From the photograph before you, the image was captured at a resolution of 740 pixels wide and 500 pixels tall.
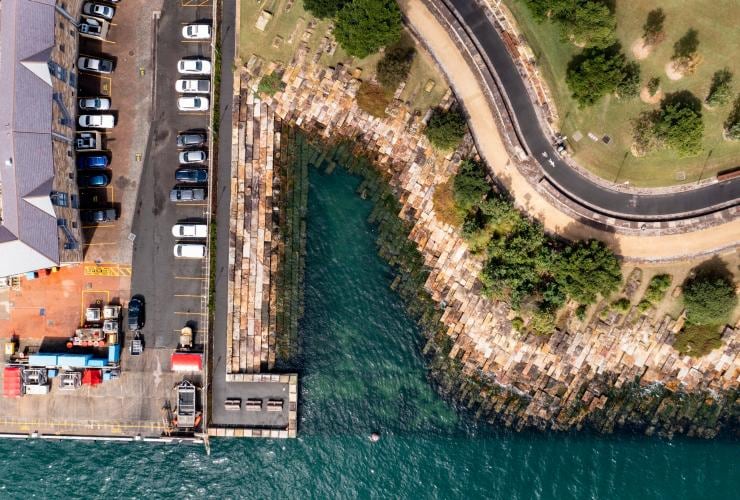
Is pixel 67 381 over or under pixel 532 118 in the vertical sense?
under

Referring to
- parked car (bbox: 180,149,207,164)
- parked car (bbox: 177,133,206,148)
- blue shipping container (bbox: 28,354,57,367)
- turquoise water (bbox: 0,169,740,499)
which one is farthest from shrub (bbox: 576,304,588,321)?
blue shipping container (bbox: 28,354,57,367)

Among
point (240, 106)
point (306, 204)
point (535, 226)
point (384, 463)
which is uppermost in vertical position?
point (240, 106)

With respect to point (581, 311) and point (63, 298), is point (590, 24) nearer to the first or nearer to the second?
point (581, 311)

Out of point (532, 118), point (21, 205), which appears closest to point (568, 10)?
point (532, 118)

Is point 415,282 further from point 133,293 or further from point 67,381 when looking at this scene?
point 67,381

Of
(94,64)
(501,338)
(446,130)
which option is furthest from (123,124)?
(501,338)

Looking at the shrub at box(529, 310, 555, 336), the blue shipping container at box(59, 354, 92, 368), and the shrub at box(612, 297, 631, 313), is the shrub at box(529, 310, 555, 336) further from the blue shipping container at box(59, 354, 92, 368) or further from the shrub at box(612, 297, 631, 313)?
the blue shipping container at box(59, 354, 92, 368)
